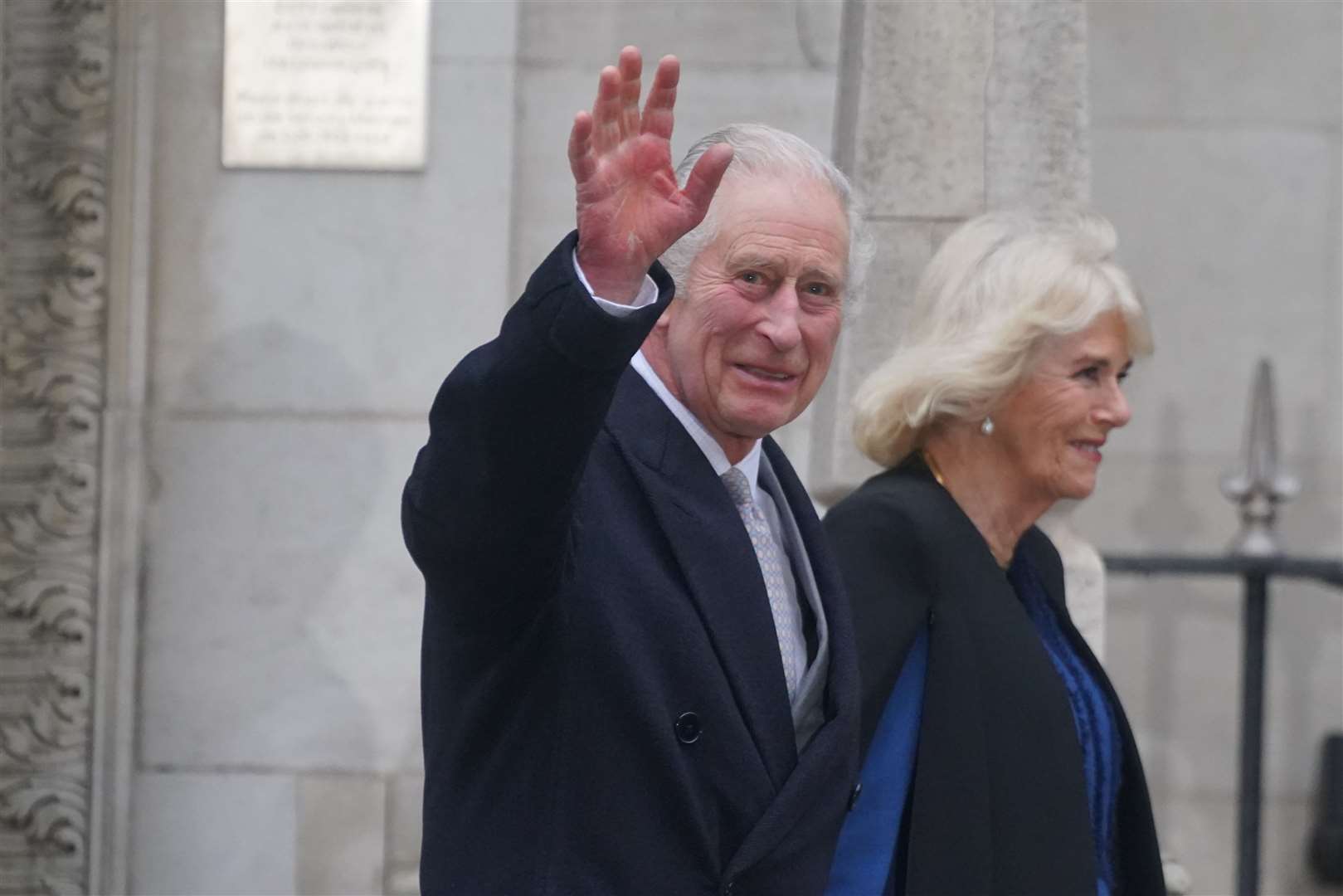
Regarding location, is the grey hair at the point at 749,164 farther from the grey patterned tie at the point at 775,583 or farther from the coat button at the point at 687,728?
the coat button at the point at 687,728

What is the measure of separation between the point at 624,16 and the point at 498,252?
2.49 feet

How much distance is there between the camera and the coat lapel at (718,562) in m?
2.01

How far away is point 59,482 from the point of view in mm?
5184

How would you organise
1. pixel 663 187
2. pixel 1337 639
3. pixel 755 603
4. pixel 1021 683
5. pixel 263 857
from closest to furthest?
1. pixel 663 187
2. pixel 755 603
3. pixel 1021 683
4. pixel 263 857
5. pixel 1337 639

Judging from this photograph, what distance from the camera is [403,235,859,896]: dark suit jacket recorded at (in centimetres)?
167

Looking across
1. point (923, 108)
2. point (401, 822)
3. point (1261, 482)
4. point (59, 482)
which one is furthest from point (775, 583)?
point (1261, 482)

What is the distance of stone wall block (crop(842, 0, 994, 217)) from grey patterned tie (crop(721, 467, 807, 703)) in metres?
1.97

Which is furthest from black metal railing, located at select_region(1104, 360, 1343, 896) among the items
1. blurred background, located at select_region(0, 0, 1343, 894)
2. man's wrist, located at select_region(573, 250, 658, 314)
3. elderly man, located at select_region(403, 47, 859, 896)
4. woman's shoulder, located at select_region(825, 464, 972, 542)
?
man's wrist, located at select_region(573, 250, 658, 314)

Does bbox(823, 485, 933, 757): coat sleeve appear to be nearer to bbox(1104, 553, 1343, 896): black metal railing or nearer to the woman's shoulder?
the woman's shoulder

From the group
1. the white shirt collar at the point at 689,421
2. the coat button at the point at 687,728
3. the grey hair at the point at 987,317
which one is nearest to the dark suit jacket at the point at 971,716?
the grey hair at the point at 987,317

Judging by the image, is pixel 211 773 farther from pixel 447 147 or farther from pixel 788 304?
pixel 788 304

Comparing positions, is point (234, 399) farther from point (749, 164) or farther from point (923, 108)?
point (749, 164)

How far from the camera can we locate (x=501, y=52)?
5371 millimetres

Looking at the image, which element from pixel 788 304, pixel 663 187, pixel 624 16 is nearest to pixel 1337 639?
pixel 624 16
